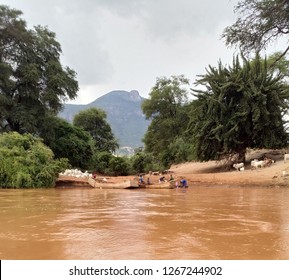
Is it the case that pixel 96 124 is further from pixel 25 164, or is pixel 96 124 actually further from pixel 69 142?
pixel 25 164

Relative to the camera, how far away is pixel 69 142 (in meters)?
34.4

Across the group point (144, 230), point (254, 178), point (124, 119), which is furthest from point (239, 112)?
point (124, 119)

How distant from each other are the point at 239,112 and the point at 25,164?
14082mm

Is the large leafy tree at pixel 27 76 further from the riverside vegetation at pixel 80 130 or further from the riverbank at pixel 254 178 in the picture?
the riverbank at pixel 254 178

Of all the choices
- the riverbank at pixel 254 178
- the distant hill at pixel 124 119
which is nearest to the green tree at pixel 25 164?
the riverbank at pixel 254 178

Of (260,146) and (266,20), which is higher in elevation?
(266,20)

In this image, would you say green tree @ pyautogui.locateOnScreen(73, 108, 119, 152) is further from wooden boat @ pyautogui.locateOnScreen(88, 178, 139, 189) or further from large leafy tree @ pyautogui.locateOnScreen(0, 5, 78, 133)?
wooden boat @ pyautogui.locateOnScreen(88, 178, 139, 189)

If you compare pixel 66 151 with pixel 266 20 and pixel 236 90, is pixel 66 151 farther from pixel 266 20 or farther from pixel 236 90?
pixel 266 20

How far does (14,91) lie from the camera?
32281 mm

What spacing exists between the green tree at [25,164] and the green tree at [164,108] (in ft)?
94.4

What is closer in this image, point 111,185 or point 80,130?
point 111,185
